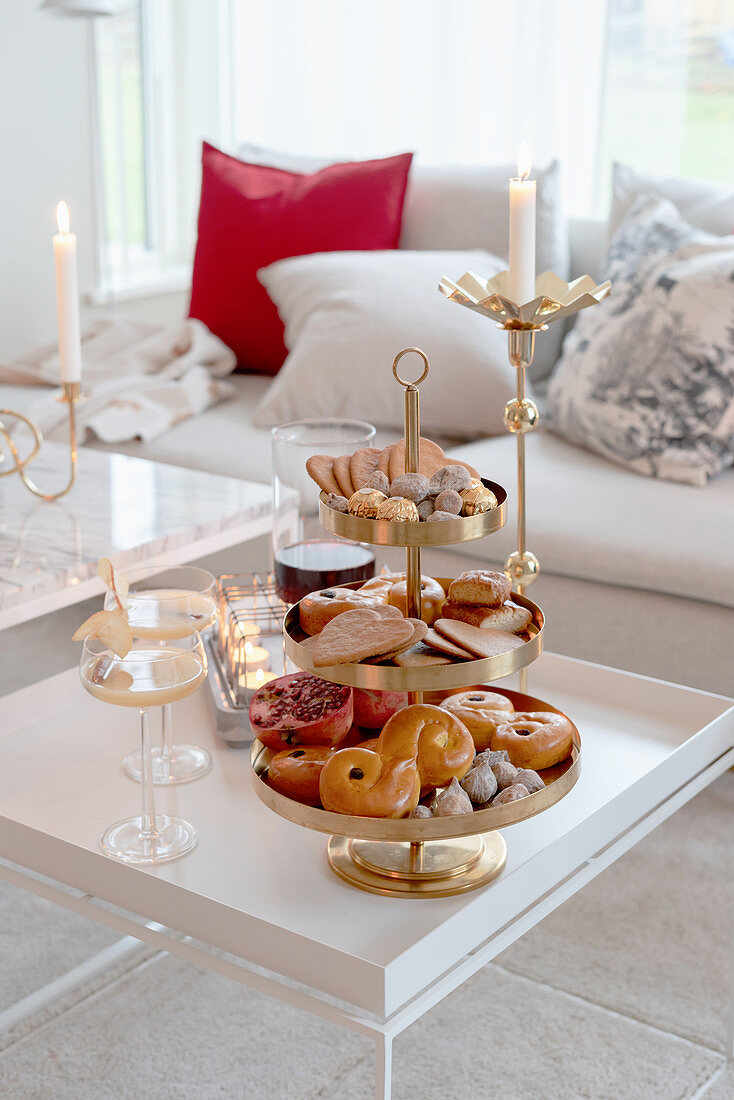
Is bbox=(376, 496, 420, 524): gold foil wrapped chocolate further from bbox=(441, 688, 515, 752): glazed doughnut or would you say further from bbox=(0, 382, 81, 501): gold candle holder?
bbox=(0, 382, 81, 501): gold candle holder

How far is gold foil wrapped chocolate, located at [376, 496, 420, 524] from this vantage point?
35.6 inches

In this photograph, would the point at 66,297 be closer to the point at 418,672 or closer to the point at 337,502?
the point at 337,502

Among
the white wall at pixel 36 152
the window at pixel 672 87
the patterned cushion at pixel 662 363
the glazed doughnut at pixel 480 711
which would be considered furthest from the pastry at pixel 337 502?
the white wall at pixel 36 152

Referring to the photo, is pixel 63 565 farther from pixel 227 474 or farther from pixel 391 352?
pixel 391 352

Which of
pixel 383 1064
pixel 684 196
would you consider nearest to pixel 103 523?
pixel 383 1064

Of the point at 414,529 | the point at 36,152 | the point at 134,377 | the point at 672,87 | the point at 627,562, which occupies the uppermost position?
the point at 672,87

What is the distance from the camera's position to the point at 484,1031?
1378 mm

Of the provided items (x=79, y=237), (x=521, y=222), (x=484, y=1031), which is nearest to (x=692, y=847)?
(x=484, y=1031)

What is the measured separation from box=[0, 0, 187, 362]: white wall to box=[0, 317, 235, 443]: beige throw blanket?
57 cm

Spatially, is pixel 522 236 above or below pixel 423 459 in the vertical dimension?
above

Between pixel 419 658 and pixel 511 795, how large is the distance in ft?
0.45

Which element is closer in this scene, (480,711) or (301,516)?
(480,711)

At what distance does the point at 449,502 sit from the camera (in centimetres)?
92

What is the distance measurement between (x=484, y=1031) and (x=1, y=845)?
0.62m
